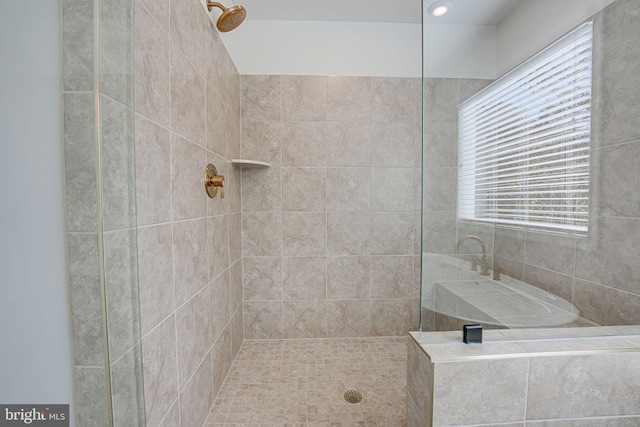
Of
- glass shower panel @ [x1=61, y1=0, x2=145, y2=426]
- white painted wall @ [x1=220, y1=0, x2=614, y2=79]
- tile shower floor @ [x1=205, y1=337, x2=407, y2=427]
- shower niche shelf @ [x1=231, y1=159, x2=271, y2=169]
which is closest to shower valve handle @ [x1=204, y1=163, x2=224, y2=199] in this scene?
shower niche shelf @ [x1=231, y1=159, x2=271, y2=169]

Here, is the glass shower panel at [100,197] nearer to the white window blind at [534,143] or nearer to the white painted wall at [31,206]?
the white painted wall at [31,206]

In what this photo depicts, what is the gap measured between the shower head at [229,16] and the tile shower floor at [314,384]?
1904 millimetres

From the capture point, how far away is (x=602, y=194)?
38.5 inches

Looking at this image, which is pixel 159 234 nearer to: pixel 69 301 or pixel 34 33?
pixel 69 301

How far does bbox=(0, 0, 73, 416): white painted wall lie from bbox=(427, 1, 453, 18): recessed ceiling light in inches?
44.4

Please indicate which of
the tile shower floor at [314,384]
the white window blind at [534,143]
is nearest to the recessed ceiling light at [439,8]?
the white window blind at [534,143]

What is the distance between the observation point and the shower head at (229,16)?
1.18 meters

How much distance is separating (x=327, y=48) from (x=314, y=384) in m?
2.19

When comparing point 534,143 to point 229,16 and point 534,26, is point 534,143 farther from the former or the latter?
point 229,16

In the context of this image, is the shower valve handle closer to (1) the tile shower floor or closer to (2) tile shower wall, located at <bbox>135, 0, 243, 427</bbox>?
(2) tile shower wall, located at <bbox>135, 0, 243, 427</bbox>

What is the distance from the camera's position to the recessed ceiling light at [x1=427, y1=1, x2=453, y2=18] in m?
0.97

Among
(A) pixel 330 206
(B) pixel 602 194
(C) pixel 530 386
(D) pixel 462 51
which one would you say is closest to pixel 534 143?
(B) pixel 602 194

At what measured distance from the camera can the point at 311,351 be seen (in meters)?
1.68

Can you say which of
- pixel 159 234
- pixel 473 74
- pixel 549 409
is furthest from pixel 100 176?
pixel 473 74
